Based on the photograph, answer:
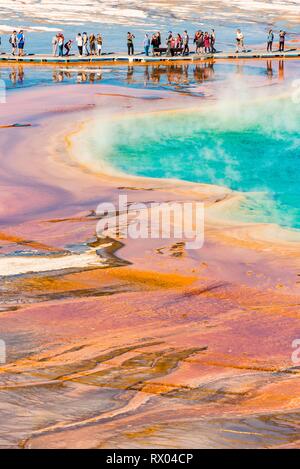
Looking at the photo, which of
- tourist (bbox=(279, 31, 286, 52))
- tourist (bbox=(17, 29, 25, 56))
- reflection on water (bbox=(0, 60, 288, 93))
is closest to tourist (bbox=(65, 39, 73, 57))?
tourist (bbox=(17, 29, 25, 56))

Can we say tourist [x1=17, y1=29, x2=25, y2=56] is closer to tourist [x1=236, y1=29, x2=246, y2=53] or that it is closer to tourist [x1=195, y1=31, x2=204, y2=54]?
tourist [x1=195, y1=31, x2=204, y2=54]

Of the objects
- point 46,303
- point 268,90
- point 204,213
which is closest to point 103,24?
point 268,90

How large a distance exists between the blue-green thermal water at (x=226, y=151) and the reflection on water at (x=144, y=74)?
568 cm

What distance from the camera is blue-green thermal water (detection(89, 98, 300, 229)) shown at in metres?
21.4

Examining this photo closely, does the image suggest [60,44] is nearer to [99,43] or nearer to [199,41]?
[99,43]

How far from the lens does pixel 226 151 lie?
25250 mm

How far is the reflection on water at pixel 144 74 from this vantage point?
3622cm

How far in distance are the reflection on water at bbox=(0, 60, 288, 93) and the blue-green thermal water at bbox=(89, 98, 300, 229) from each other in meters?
5.68

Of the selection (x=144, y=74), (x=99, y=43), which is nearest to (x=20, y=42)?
(x=99, y=43)

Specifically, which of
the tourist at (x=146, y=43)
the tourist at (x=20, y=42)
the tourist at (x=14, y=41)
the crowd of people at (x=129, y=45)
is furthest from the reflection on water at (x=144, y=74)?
the tourist at (x=14, y=41)

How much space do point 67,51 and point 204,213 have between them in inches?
1009

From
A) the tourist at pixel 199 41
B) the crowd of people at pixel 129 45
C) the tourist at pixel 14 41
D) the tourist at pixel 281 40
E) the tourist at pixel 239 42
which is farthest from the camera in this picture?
the tourist at pixel 281 40

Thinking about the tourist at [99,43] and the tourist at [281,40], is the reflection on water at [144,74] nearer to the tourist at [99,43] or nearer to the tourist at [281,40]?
the tourist at [99,43]

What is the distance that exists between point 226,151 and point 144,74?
14.6 meters
